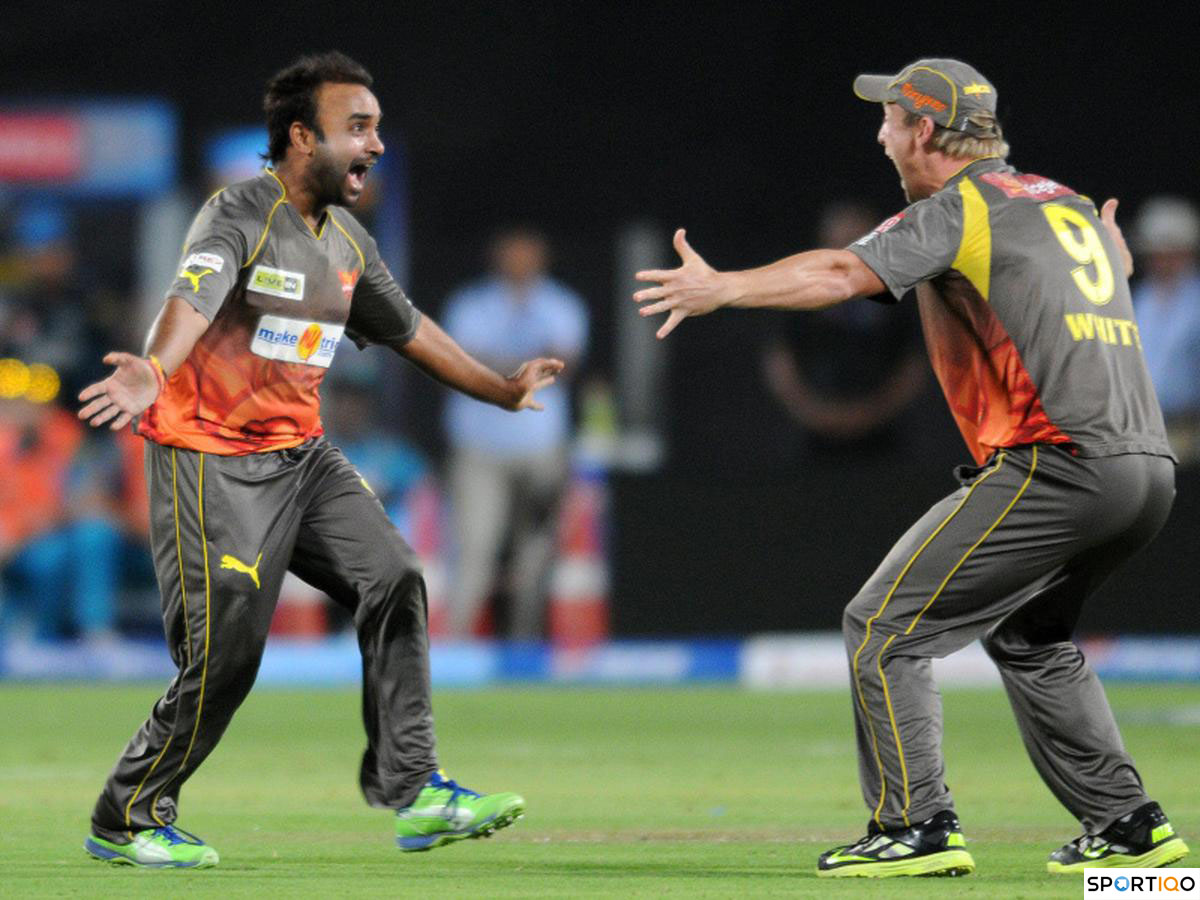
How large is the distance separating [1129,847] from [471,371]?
2.48 metres

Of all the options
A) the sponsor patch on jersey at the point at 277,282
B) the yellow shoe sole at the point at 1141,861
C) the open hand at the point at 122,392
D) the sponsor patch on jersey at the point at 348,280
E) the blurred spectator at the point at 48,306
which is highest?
the blurred spectator at the point at 48,306

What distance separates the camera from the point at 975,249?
597cm

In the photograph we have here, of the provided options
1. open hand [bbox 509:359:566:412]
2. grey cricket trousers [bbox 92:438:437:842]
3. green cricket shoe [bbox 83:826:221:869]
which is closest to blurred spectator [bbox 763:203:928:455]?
open hand [bbox 509:359:566:412]

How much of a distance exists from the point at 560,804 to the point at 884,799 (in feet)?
7.37

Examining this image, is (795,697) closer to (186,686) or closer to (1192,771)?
(1192,771)

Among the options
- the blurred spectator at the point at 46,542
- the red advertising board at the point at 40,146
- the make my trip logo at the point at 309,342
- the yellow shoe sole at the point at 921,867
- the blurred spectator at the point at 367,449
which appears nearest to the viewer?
the yellow shoe sole at the point at 921,867

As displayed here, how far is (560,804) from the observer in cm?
804

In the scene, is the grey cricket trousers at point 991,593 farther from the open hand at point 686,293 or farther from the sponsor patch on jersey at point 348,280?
the sponsor patch on jersey at point 348,280

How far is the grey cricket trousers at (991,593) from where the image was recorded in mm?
6000

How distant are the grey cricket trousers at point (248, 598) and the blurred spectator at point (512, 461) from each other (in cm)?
769

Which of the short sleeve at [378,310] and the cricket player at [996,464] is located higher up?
the short sleeve at [378,310]

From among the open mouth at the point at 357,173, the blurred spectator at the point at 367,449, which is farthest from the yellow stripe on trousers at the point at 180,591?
the blurred spectator at the point at 367,449

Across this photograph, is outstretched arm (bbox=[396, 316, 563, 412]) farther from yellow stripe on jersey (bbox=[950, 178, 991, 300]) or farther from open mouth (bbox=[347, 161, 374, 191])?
yellow stripe on jersey (bbox=[950, 178, 991, 300])
